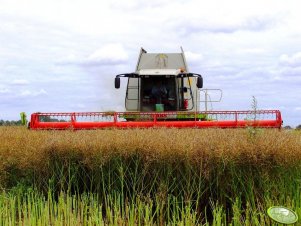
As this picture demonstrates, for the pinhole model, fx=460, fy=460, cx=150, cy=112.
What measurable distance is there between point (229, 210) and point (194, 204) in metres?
0.37

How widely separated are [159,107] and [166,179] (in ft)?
17.0

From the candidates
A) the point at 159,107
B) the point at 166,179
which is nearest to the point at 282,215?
the point at 166,179

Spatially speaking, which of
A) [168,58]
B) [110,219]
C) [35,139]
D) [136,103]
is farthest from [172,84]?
[110,219]

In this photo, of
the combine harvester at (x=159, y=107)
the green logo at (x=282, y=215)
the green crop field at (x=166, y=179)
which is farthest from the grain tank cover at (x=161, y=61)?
the green logo at (x=282, y=215)

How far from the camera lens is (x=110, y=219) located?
435 cm

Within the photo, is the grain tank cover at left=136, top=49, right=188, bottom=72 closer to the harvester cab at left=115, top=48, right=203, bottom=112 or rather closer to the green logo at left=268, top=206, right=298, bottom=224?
the harvester cab at left=115, top=48, right=203, bottom=112

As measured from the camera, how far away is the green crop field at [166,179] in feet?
14.9

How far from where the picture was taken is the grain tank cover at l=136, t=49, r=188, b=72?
11992mm

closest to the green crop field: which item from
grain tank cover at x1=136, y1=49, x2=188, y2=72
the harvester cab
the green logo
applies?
the green logo

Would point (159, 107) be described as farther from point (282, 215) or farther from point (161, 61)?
point (282, 215)

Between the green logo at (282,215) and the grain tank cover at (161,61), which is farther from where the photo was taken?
the grain tank cover at (161,61)

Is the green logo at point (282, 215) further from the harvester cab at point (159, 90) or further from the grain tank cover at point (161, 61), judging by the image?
the grain tank cover at point (161, 61)

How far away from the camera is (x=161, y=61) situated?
39.3 feet

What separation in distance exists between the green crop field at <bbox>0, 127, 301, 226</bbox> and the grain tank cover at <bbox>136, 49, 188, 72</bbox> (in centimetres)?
684
